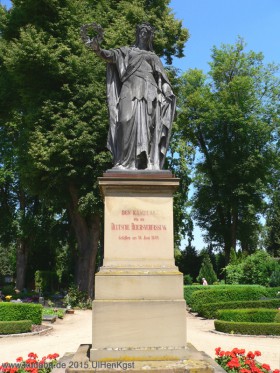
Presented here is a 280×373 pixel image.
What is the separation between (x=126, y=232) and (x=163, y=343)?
1.85 meters

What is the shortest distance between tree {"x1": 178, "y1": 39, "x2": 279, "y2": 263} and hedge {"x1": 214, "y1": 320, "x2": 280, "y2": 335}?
2196cm

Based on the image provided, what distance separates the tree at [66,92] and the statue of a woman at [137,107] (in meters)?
14.7

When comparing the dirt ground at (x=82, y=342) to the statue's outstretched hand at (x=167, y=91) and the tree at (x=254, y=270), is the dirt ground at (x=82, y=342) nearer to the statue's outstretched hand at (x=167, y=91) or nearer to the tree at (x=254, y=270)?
the statue's outstretched hand at (x=167, y=91)

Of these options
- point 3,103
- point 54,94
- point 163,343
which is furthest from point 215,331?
point 3,103

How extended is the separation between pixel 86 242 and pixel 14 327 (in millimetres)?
10077

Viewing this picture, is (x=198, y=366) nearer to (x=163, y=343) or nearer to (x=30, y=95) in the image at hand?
(x=163, y=343)

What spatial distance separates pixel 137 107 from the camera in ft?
27.4

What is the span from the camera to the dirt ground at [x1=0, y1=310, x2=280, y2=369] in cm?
1309

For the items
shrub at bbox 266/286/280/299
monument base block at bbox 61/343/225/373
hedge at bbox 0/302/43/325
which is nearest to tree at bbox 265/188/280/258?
shrub at bbox 266/286/280/299

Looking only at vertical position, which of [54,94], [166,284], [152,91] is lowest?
[166,284]

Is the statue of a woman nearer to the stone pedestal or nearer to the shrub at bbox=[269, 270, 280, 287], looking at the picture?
the stone pedestal

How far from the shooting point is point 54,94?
24.8 meters

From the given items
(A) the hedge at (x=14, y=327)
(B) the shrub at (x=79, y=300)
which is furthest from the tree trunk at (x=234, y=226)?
(A) the hedge at (x=14, y=327)

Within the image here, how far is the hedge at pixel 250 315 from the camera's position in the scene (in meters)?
19.5
